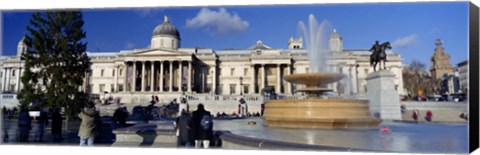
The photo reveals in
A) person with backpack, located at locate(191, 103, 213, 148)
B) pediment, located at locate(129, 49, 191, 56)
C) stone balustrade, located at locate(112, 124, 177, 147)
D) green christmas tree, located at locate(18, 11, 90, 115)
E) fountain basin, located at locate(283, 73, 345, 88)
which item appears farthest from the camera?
pediment, located at locate(129, 49, 191, 56)

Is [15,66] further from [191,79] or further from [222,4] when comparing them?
[222,4]

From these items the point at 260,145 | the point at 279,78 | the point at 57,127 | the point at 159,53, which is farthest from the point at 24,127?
the point at 279,78

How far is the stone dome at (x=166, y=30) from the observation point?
195ft

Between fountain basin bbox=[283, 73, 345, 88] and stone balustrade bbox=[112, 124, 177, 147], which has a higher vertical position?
fountain basin bbox=[283, 73, 345, 88]

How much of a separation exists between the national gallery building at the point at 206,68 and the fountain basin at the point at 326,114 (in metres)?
38.0

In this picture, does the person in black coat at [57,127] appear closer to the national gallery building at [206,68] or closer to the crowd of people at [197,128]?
the crowd of people at [197,128]

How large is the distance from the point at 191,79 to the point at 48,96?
3650 cm

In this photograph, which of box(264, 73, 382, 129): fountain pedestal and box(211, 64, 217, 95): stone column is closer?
box(264, 73, 382, 129): fountain pedestal

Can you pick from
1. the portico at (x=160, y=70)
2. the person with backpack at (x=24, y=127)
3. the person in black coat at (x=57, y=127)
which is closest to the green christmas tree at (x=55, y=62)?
the person with backpack at (x=24, y=127)

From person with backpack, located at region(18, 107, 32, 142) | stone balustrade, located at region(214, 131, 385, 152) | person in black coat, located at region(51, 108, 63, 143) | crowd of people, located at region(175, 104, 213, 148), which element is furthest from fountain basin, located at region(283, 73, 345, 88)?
person with backpack, located at region(18, 107, 32, 142)

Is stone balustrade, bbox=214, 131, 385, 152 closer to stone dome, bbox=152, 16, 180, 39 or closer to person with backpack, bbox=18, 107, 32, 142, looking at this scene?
person with backpack, bbox=18, 107, 32, 142

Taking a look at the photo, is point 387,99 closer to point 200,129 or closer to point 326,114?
point 326,114

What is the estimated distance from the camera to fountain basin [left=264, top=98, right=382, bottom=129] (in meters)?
12.1

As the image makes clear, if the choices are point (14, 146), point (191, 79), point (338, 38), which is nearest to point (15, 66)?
point (191, 79)
